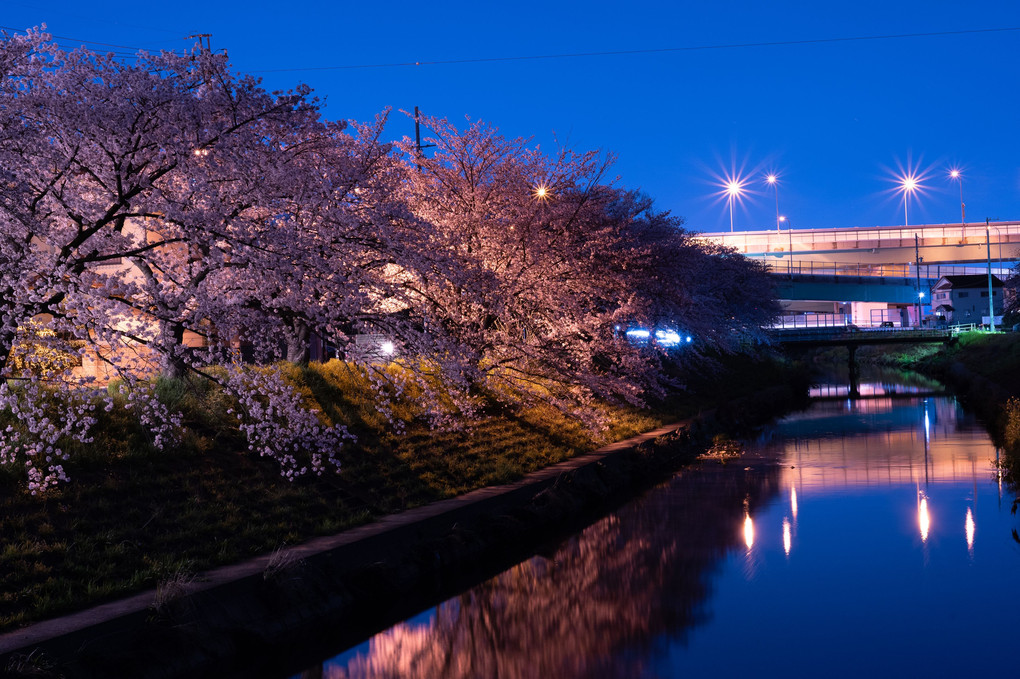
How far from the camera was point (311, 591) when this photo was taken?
453 inches

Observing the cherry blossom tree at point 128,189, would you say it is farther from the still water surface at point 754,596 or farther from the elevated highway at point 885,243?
the elevated highway at point 885,243

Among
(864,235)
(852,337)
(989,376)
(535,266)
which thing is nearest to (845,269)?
(864,235)

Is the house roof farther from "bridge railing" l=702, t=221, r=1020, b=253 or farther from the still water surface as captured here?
the still water surface

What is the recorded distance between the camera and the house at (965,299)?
353 feet

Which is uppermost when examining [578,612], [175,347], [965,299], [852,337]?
[965,299]

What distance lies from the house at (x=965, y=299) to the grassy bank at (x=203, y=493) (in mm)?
99903

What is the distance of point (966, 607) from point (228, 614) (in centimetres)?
951

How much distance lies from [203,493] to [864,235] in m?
91.9

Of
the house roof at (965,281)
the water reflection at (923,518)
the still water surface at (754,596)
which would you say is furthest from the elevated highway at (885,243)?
the still water surface at (754,596)

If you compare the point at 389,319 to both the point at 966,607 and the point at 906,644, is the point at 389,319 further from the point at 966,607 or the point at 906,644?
the point at 966,607

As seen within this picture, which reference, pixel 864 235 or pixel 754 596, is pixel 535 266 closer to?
pixel 754 596

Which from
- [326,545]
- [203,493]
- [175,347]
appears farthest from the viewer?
[203,493]

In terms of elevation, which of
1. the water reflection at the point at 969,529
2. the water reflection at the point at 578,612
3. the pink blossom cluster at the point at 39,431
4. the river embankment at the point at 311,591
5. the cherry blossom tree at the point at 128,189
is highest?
the cherry blossom tree at the point at 128,189

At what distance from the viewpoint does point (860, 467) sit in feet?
85.2
